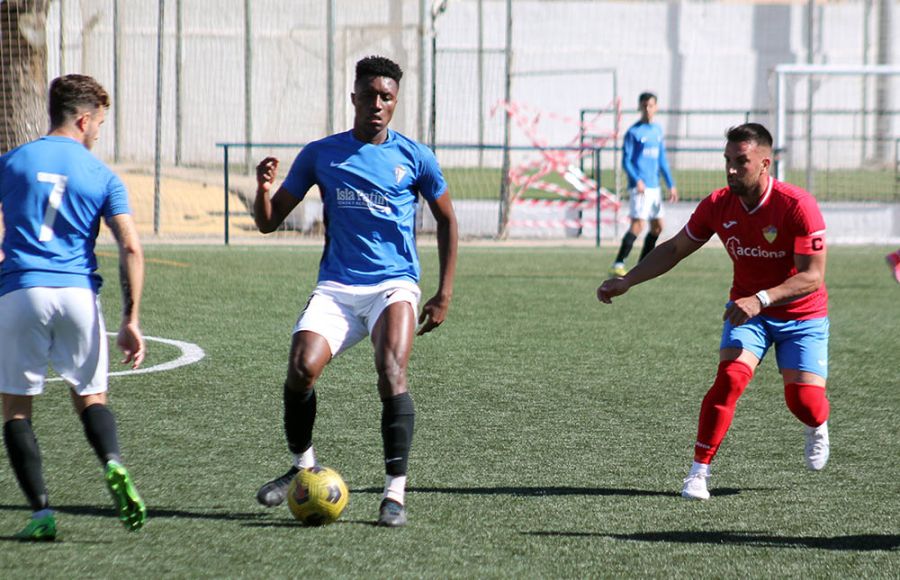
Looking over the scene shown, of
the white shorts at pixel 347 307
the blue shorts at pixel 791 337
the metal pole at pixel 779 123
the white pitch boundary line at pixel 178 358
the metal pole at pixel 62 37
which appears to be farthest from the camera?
the metal pole at pixel 62 37

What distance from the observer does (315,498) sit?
5.70m

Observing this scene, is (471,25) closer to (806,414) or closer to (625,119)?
(625,119)

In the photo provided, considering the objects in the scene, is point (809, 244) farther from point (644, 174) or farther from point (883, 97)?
point (883, 97)

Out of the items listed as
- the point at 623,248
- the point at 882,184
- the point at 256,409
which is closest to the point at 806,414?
the point at 256,409

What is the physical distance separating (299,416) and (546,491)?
1271 millimetres

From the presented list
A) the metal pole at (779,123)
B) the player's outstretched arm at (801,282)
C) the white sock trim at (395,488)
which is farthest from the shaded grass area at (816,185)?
the white sock trim at (395,488)

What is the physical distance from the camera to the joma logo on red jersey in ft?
21.6

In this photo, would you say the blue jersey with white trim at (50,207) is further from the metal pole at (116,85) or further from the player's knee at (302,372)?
the metal pole at (116,85)

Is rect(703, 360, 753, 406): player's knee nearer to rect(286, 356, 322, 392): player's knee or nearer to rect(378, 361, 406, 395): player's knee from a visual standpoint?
rect(378, 361, 406, 395): player's knee

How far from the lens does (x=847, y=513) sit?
6.07 metres

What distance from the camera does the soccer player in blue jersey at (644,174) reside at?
17516 millimetres

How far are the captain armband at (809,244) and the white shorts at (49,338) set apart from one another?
326 centimetres

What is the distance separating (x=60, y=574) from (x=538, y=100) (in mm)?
40879

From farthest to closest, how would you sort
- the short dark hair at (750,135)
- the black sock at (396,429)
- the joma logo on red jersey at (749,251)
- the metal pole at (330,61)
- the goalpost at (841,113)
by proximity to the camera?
the metal pole at (330,61) → the goalpost at (841,113) → the joma logo on red jersey at (749,251) → the short dark hair at (750,135) → the black sock at (396,429)
